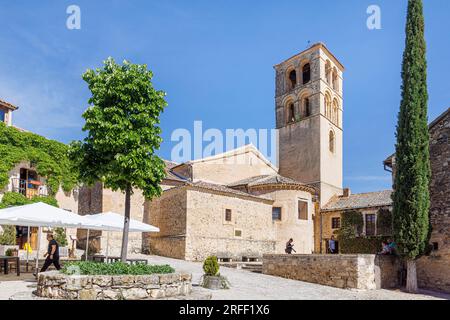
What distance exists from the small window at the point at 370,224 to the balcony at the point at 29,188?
868 inches

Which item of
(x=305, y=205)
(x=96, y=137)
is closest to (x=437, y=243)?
(x=305, y=205)

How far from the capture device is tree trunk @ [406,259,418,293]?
1591 cm

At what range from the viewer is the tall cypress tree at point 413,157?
15.9 metres

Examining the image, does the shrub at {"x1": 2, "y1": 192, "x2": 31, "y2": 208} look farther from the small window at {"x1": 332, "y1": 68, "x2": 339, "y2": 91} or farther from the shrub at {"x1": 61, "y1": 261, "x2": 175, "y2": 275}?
the small window at {"x1": 332, "y1": 68, "x2": 339, "y2": 91}

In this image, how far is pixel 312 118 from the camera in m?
→ 36.1

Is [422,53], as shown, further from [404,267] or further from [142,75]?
[142,75]

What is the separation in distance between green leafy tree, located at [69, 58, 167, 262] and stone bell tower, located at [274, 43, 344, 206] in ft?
79.2

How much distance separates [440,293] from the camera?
52.0ft

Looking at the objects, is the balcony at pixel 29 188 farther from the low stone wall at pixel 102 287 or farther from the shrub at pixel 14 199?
the low stone wall at pixel 102 287

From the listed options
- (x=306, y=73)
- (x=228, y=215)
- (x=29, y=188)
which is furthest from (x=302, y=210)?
(x=29, y=188)

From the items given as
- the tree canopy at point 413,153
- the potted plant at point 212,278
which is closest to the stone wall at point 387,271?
the tree canopy at point 413,153
